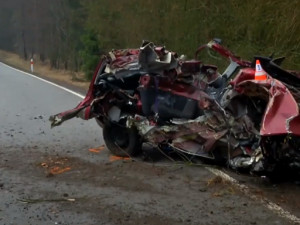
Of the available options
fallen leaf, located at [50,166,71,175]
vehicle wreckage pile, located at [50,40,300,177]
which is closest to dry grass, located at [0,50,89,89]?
vehicle wreckage pile, located at [50,40,300,177]

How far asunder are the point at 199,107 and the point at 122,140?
1.40 m

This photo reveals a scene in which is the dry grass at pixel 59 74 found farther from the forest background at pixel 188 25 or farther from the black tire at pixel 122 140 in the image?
the black tire at pixel 122 140

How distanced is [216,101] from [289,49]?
14.3 ft

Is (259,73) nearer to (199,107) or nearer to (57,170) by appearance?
(199,107)

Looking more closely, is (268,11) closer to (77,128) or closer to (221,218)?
(77,128)

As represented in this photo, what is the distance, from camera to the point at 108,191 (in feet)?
18.8

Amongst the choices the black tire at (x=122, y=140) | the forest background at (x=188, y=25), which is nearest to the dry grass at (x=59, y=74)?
the forest background at (x=188, y=25)

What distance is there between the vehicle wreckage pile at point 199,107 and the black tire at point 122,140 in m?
0.01

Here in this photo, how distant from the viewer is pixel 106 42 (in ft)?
77.9

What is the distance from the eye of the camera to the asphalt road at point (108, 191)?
15.9ft

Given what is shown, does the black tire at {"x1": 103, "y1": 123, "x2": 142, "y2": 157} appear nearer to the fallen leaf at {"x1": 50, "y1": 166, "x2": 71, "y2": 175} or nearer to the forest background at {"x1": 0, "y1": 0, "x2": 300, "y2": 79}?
the fallen leaf at {"x1": 50, "y1": 166, "x2": 71, "y2": 175}

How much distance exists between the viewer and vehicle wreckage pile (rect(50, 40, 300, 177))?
5.58 meters

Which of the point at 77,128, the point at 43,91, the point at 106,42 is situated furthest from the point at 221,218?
the point at 106,42

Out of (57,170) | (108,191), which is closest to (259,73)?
(108,191)
